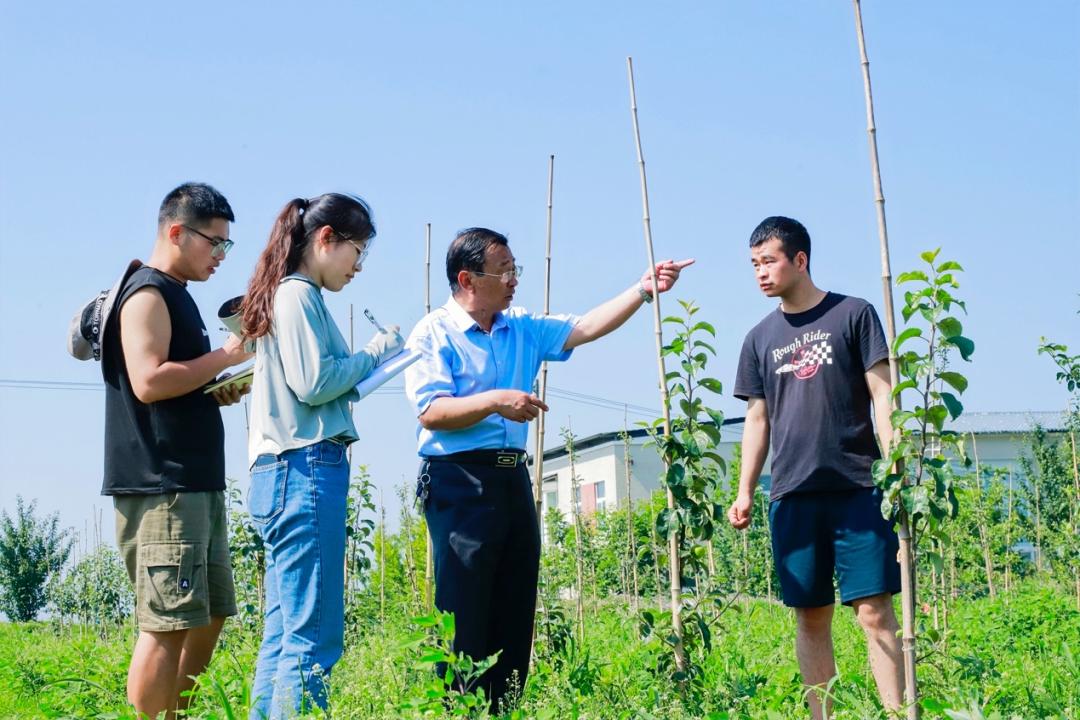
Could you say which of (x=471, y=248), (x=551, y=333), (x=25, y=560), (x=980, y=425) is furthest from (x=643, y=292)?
(x=980, y=425)

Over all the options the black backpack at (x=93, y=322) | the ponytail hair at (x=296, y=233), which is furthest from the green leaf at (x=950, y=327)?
the black backpack at (x=93, y=322)

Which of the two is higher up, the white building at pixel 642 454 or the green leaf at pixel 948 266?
the white building at pixel 642 454

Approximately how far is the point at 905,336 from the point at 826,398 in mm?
721

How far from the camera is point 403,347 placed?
115 inches

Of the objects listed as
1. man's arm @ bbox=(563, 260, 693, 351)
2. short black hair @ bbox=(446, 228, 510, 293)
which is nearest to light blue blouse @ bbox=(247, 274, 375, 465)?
short black hair @ bbox=(446, 228, 510, 293)

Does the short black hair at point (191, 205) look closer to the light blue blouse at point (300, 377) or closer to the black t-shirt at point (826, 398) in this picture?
the light blue blouse at point (300, 377)

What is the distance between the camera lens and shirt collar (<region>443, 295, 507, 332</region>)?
3.24 meters

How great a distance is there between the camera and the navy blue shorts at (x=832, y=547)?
3.10 meters

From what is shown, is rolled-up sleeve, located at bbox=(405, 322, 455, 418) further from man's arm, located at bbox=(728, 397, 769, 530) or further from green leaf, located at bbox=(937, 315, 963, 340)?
green leaf, located at bbox=(937, 315, 963, 340)

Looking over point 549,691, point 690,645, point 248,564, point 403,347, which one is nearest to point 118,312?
point 403,347

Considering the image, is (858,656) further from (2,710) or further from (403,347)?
(2,710)

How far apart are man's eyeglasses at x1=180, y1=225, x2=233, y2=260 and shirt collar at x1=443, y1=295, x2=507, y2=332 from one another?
2.28 ft

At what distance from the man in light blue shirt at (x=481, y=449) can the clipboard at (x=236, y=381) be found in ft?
1.55

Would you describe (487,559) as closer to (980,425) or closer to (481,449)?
(481,449)
